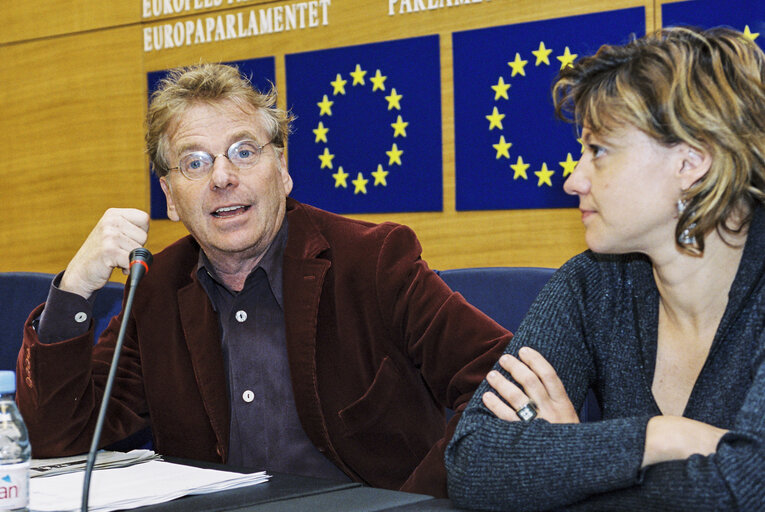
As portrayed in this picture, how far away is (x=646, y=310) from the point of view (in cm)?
167

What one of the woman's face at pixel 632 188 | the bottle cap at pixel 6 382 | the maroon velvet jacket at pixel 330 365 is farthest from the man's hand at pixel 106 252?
the woman's face at pixel 632 188

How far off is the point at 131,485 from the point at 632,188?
37.4 inches

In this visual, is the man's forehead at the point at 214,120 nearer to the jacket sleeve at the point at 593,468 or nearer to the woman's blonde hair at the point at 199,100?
the woman's blonde hair at the point at 199,100

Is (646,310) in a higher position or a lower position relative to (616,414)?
higher

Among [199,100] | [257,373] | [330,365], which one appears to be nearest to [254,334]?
[257,373]

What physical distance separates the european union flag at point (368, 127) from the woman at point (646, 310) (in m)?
1.43

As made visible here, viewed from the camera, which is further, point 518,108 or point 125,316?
point 518,108

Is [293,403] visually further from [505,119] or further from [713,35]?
[505,119]

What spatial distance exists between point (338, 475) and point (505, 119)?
4.63 feet

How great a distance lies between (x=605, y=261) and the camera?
5.81ft

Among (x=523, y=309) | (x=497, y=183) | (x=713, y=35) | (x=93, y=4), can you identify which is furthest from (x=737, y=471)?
(x=93, y=4)

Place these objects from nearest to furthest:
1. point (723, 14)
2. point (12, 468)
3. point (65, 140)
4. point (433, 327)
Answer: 1. point (12, 468)
2. point (433, 327)
3. point (723, 14)
4. point (65, 140)

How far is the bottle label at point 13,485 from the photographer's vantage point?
4.01 ft

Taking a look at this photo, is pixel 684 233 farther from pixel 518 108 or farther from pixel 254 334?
pixel 518 108
